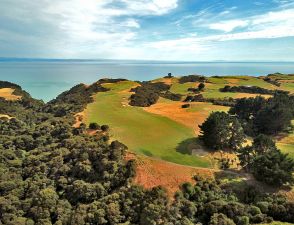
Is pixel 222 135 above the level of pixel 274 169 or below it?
above

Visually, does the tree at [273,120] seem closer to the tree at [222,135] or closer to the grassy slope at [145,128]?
the grassy slope at [145,128]

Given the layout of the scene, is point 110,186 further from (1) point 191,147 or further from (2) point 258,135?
(2) point 258,135

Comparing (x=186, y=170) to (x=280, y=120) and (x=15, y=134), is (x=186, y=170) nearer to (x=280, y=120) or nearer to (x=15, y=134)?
(x=280, y=120)

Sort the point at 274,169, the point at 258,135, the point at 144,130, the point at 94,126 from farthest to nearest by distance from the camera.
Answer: the point at 144,130 → the point at 94,126 → the point at 258,135 → the point at 274,169

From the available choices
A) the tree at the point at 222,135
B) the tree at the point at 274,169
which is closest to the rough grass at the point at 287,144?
the tree at the point at 222,135

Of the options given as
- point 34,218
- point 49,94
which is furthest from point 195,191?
point 49,94

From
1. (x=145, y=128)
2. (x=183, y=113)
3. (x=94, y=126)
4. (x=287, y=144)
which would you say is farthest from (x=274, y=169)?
(x=183, y=113)
